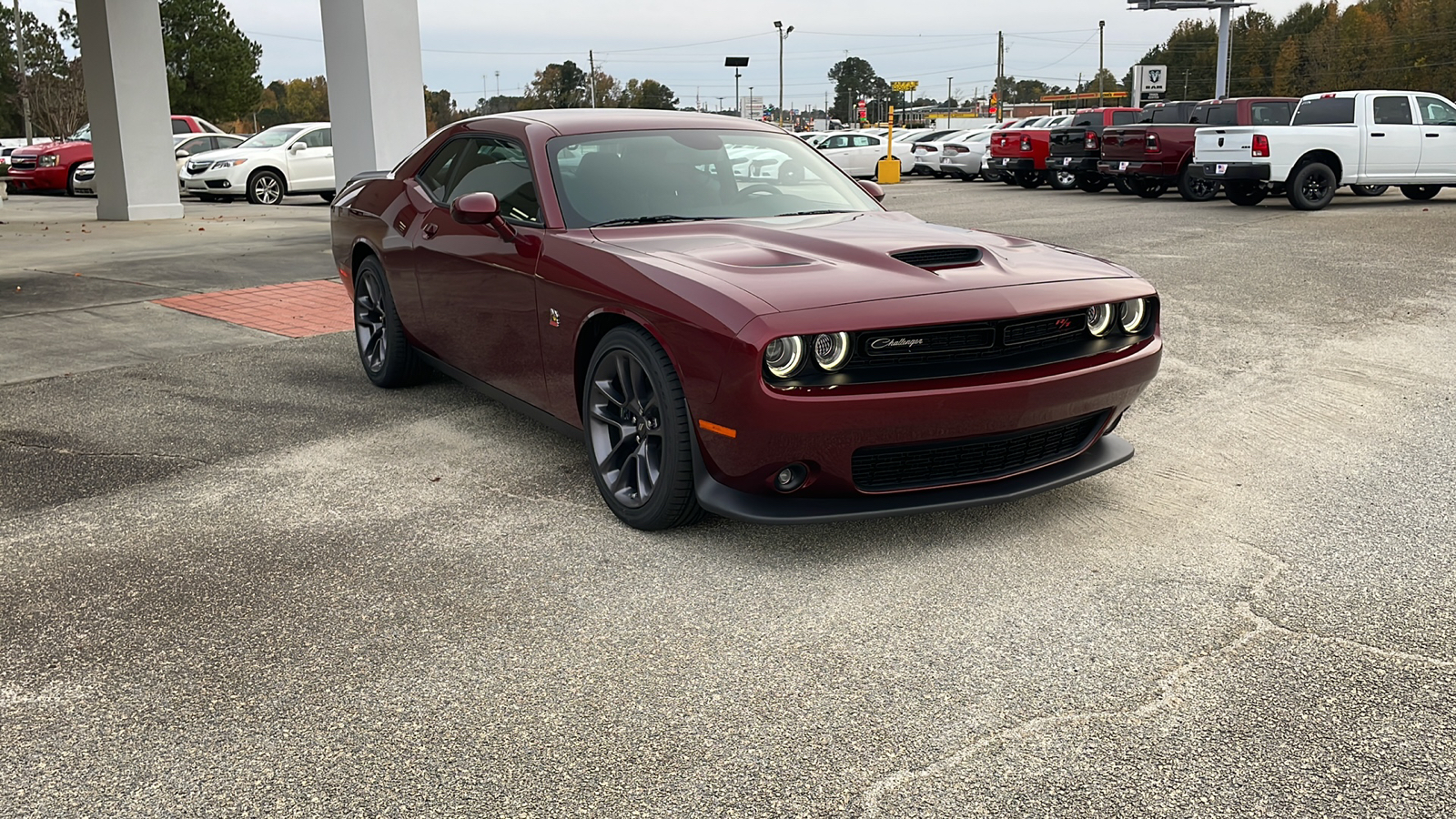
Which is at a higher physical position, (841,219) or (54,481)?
(841,219)

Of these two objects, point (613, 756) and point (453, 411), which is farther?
point (453, 411)

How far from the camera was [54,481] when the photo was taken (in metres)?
4.72

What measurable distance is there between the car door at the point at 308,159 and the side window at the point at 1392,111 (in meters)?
16.6

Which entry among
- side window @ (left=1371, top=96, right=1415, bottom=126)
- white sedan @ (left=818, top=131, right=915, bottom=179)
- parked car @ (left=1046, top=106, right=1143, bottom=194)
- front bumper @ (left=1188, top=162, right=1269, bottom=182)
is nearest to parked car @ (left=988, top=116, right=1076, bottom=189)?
parked car @ (left=1046, top=106, right=1143, bottom=194)

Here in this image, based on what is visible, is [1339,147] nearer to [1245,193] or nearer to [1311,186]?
[1311,186]

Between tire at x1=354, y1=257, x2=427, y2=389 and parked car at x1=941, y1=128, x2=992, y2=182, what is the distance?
23385 millimetres

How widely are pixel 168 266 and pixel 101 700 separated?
365 inches

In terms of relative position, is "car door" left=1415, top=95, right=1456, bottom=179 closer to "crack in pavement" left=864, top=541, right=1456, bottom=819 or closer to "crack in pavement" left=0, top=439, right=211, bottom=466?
"crack in pavement" left=864, top=541, right=1456, bottom=819

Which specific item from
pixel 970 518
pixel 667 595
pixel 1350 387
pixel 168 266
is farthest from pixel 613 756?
pixel 168 266

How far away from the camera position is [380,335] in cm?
618

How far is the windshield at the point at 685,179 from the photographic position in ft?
15.4

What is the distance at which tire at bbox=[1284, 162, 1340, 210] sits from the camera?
17094mm

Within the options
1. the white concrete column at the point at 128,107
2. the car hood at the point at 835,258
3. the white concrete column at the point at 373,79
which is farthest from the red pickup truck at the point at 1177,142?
the car hood at the point at 835,258

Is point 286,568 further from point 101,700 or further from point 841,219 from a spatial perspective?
point 841,219
